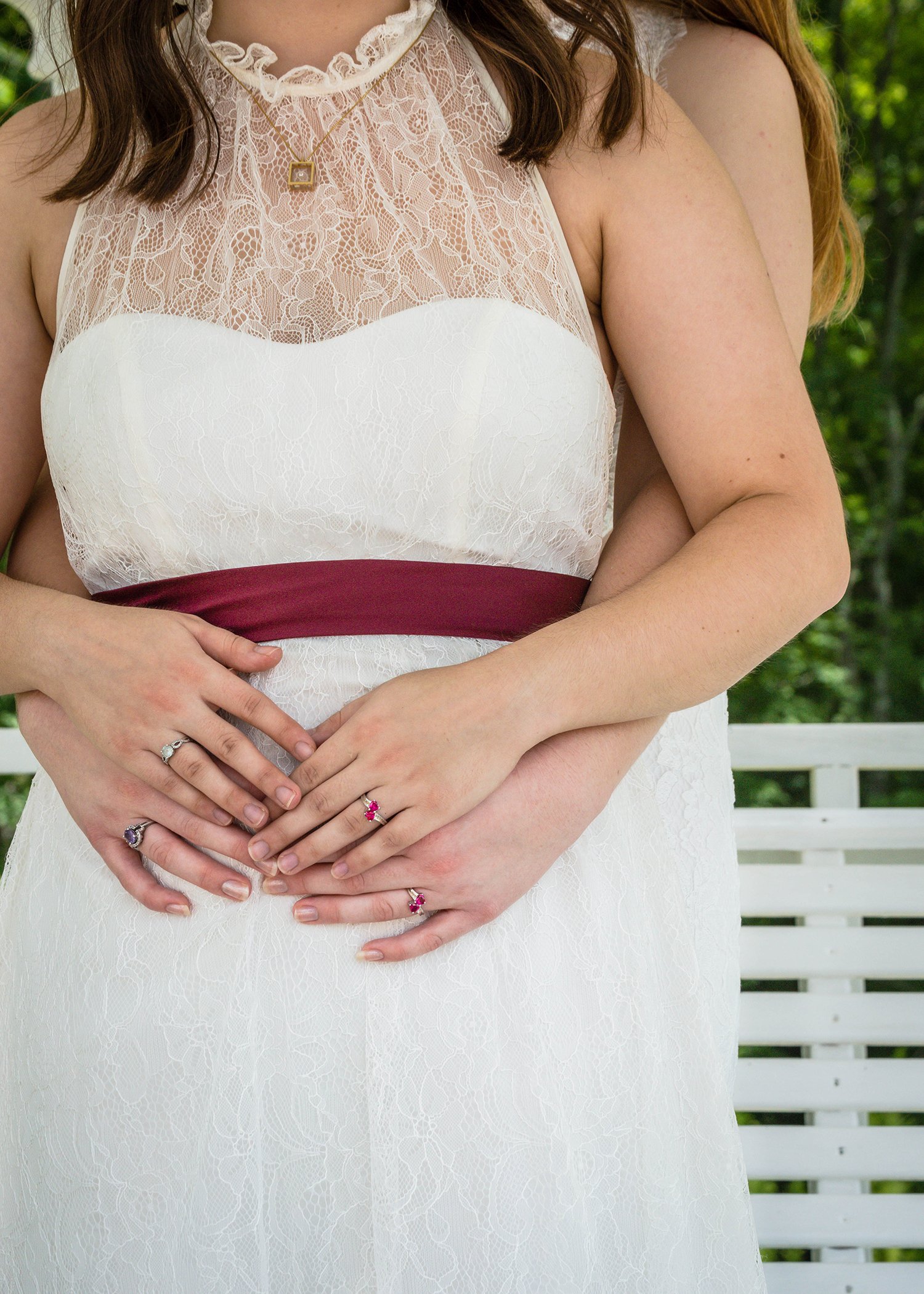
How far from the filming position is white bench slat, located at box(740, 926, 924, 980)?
2.25 metres

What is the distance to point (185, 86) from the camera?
A: 4.64ft

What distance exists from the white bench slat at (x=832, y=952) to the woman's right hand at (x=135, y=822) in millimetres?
1385

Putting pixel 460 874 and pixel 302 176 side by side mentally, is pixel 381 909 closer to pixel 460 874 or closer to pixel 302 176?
pixel 460 874

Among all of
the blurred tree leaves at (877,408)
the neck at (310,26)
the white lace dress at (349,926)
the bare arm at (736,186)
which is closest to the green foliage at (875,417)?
the blurred tree leaves at (877,408)

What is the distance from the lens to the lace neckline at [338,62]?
4.58ft

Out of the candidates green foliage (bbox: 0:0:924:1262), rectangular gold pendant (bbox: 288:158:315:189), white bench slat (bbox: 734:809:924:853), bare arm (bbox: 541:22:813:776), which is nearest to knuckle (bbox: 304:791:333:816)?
bare arm (bbox: 541:22:813:776)

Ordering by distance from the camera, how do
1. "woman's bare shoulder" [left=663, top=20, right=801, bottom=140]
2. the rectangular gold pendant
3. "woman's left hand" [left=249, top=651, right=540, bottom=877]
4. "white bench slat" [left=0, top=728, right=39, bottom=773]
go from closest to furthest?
"woman's left hand" [left=249, top=651, right=540, bottom=877], the rectangular gold pendant, "woman's bare shoulder" [left=663, top=20, right=801, bottom=140], "white bench slat" [left=0, top=728, right=39, bottom=773]

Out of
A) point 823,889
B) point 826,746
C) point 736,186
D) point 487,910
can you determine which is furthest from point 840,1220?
point 736,186

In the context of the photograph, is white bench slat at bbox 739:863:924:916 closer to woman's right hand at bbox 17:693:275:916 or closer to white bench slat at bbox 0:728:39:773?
woman's right hand at bbox 17:693:275:916

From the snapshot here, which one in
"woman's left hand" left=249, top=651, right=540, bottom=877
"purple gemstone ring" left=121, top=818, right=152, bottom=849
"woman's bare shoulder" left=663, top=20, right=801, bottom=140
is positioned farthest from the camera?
"woman's bare shoulder" left=663, top=20, right=801, bottom=140

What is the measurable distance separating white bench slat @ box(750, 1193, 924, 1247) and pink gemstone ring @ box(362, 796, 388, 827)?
1.57 metres

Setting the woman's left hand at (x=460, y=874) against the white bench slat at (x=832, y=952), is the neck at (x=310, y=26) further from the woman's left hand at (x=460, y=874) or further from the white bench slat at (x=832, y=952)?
the white bench slat at (x=832, y=952)

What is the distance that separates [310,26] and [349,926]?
42.8 inches
